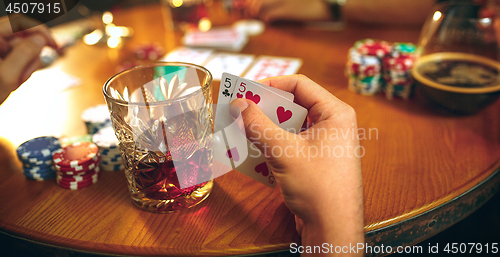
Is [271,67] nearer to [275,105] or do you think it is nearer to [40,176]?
[275,105]

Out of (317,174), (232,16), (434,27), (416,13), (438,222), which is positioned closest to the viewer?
(317,174)

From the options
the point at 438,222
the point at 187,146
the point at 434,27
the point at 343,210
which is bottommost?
the point at 438,222

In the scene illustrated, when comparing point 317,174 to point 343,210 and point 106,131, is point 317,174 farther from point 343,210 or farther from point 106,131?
point 106,131

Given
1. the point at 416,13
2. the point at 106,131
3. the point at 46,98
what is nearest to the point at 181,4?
the point at 46,98

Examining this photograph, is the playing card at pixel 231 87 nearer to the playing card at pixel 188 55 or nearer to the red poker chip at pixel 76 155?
the red poker chip at pixel 76 155

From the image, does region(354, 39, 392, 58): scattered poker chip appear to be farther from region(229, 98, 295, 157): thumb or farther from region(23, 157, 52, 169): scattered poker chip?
region(23, 157, 52, 169): scattered poker chip

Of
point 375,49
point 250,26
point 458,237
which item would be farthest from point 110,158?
point 250,26

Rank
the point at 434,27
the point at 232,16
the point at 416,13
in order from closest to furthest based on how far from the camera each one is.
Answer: the point at 434,27
the point at 416,13
the point at 232,16
